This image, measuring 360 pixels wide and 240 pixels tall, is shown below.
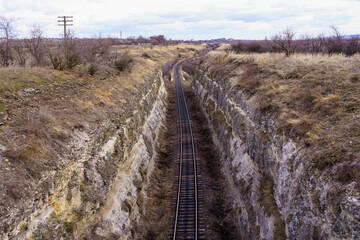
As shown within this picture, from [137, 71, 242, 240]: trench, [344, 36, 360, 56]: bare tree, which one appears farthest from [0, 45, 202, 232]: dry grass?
[344, 36, 360, 56]: bare tree

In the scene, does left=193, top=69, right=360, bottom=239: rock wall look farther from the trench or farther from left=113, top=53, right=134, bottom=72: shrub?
left=113, top=53, right=134, bottom=72: shrub

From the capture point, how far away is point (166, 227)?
1456 centimetres

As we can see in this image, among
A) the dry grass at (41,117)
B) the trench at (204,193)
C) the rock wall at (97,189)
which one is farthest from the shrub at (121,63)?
the rock wall at (97,189)

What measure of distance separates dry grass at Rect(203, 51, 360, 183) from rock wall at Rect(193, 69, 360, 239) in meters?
0.62

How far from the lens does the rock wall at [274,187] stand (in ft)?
25.1

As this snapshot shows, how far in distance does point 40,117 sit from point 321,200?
12.9 meters

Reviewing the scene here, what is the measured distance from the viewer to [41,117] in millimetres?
11328

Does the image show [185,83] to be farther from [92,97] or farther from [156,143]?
[92,97]

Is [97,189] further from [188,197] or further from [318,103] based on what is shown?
[318,103]

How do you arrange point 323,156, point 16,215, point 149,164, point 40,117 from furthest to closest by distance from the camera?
point 149,164 → point 40,117 → point 323,156 → point 16,215

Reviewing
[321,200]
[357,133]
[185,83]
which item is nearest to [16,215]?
[321,200]

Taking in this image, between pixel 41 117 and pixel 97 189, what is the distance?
4.60m

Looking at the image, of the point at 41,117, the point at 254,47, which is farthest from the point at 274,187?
the point at 254,47

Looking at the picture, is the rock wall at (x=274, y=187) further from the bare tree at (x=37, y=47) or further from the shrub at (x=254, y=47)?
the shrub at (x=254, y=47)
